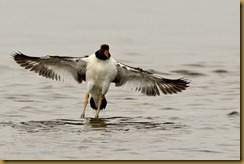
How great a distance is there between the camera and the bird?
1427 centimetres

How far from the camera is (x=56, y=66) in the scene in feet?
48.0

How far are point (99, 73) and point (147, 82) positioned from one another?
3.47ft

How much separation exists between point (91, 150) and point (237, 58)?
11.0 meters

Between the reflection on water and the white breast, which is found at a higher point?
the white breast

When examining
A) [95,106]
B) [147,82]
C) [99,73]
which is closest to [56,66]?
[99,73]

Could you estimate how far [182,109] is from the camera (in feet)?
49.0

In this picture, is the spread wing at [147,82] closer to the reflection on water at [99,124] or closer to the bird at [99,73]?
the bird at [99,73]

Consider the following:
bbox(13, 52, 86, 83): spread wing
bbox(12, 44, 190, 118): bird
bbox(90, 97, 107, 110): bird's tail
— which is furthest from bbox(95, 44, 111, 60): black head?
bbox(90, 97, 107, 110): bird's tail

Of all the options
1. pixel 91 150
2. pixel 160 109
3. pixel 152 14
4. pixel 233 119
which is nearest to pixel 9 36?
pixel 152 14

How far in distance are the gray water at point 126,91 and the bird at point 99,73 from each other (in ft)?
1.32

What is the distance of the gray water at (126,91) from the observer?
450 inches

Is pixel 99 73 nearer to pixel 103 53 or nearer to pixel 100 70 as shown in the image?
pixel 100 70

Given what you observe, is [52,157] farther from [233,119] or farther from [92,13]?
[92,13]

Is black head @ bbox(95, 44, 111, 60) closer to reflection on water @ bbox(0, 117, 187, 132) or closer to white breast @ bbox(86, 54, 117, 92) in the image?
white breast @ bbox(86, 54, 117, 92)
